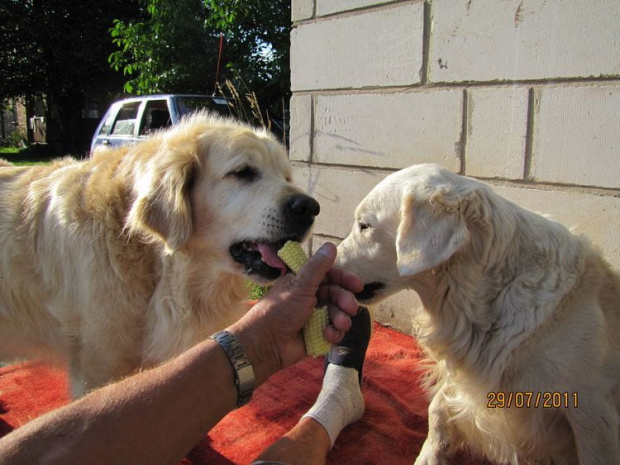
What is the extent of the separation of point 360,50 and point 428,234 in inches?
98.2

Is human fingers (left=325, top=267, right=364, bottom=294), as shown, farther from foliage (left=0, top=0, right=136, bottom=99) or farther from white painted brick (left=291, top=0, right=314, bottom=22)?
foliage (left=0, top=0, right=136, bottom=99)

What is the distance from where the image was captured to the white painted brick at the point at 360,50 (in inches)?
139

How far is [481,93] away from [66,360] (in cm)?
298

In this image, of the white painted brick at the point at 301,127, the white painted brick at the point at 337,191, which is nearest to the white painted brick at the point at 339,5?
the white painted brick at the point at 301,127

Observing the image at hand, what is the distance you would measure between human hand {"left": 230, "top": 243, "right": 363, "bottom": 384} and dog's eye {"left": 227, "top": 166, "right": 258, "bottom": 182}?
78cm

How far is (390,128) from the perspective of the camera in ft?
12.2

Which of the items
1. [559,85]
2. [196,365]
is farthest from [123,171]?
[559,85]

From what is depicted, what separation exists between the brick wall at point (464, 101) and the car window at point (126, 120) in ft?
23.0

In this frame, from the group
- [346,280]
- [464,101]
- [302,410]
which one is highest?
[464,101]

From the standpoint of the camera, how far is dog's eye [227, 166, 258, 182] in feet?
7.74

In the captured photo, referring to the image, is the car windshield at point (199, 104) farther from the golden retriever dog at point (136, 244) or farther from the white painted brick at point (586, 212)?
the white painted brick at point (586, 212)

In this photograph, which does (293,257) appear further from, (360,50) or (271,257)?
(360,50)

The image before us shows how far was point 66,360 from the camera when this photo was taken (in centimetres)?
232

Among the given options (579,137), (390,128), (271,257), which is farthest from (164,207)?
(579,137)
